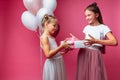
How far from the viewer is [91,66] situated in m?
2.16

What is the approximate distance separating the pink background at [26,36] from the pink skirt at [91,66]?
1.98 feet

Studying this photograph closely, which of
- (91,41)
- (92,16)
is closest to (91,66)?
(91,41)

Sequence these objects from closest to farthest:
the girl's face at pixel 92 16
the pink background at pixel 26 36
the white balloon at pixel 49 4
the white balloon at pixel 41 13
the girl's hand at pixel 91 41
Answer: the girl's hand at pixel 91 41, the girl's face at pixel 92 16, the white balloon at pixel 41 13, the white balloon at pixel 49 4, the pink background at pixel 26 36

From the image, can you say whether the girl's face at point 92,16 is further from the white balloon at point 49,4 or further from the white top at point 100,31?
the white balloon at point 49,4

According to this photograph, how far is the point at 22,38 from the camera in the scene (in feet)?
9.47

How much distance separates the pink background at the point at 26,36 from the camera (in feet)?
9.30

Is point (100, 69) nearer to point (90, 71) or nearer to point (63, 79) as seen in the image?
A: point (90, 71)

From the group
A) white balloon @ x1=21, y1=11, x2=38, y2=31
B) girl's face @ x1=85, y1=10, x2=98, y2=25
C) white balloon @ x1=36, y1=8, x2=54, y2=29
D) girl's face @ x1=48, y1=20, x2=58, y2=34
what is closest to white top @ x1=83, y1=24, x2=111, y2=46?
girl's face @ x1=85, y1=10, x2=98, y2=25

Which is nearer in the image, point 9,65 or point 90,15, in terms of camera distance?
point 90,15

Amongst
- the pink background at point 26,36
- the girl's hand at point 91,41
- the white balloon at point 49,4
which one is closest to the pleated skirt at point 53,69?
the girl's hand at point 91,41

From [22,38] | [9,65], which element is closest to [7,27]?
[22,38]

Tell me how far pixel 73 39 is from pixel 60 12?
81 centimetres

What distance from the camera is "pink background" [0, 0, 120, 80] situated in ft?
9.30

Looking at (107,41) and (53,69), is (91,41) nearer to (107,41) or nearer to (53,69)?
(107,41)
